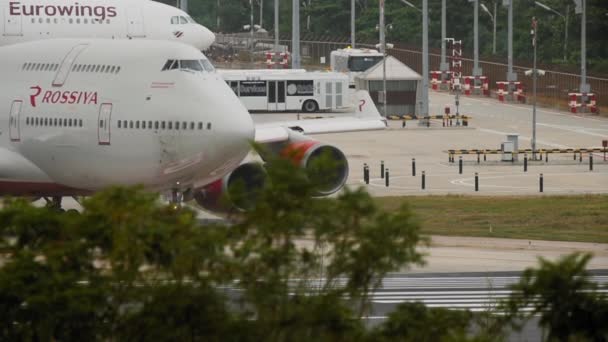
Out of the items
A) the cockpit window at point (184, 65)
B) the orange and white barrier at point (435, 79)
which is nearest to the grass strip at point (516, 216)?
the cockpit window at point (184, 65)

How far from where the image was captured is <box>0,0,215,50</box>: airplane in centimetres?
9081

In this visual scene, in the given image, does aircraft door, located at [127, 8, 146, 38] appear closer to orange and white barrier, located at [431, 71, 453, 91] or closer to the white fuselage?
the white fuselage

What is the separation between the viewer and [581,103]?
114 meters

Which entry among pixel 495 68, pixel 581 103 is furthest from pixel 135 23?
pixel 495 68

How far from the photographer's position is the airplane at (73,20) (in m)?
90.8

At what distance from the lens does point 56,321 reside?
20.2m

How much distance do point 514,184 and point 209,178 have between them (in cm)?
2588

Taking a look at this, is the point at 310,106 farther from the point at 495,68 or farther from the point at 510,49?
the point at 495,68

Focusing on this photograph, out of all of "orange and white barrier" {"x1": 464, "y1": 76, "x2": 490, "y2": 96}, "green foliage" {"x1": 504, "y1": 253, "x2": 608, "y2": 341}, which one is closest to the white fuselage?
"green foliage" {"x1": 504, "y1": 253, "x2": 608, "y2": 341}

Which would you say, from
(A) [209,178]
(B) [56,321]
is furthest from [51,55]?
(B) [56,321]

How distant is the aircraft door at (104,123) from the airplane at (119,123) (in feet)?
0.08

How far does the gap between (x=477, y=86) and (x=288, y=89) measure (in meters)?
29.2

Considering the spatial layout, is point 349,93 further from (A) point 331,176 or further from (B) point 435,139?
(A) point 331,176

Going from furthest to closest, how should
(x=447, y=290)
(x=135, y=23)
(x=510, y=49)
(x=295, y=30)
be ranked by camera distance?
(x=510, y=49) < (x=295, y=30) < (x=135, y=23) < (x=447, y=290)
